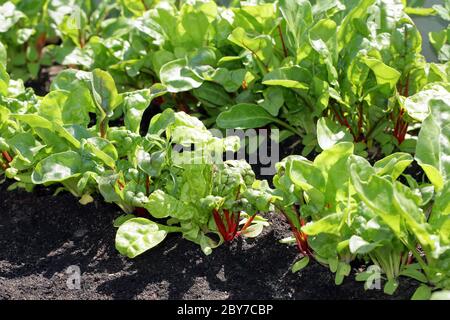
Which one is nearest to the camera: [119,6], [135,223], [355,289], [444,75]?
[355,289]

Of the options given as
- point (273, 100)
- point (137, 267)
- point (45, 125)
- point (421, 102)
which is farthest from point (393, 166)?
point (45, 125)

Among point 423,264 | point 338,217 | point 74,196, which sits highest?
point 338,217

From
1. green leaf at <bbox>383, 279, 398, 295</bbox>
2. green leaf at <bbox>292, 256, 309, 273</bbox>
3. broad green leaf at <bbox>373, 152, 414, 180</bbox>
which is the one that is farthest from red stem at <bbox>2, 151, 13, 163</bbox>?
green leaf at <bbox>383, 279, 398, 295</bbox>

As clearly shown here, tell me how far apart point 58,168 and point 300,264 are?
917 millimetres

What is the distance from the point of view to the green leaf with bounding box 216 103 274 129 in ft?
10.6

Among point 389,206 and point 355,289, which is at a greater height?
point 389,206

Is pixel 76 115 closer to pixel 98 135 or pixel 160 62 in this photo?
pixel 98 135

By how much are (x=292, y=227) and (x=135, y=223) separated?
535 millimetres

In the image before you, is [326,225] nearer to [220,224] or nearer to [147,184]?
[220,224]

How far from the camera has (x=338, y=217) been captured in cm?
246

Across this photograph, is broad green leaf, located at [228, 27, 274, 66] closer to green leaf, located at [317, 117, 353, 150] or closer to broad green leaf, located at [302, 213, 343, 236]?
green leaf, located at [317, 117, 353, 150]

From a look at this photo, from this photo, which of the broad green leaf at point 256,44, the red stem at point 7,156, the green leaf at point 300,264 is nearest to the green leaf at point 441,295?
the green leaf at point 300,264

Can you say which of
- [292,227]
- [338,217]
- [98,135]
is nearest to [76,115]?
[98,135]

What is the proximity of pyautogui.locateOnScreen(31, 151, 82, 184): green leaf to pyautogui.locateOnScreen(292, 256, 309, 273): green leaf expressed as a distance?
0.84 meters
